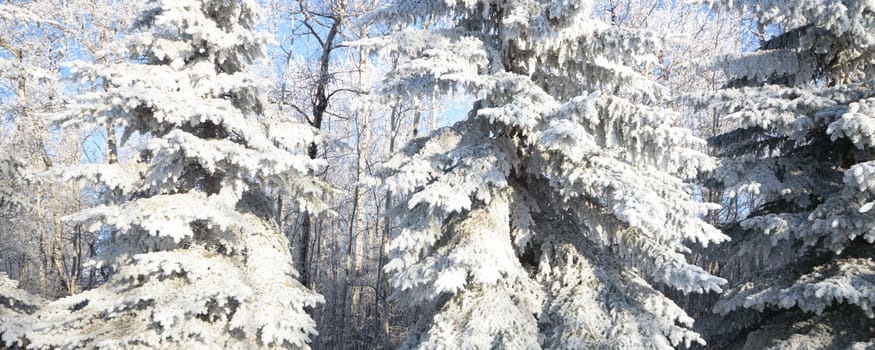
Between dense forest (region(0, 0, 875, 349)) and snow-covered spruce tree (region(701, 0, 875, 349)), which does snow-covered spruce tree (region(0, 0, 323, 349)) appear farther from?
snow-covered spruce tree (region(701, 0, 875, 349))

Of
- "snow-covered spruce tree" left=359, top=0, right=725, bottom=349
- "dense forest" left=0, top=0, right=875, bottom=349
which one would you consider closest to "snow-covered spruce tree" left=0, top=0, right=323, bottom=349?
"dense forest" left=0, top=0, right=875, bottom=349

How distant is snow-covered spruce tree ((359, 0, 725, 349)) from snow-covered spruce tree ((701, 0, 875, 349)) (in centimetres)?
164

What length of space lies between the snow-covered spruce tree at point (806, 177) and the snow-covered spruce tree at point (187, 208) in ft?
18.2

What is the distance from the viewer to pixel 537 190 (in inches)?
275

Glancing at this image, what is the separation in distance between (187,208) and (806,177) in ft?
25.1

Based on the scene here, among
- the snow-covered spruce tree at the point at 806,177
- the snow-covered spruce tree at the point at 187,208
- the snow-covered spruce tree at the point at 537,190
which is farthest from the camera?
the snow-covered spruce tree at the point at 806,177

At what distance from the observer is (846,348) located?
19.9 ft

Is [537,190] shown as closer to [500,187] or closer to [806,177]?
[500,187]

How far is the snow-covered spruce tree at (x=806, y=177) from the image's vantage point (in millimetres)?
6148

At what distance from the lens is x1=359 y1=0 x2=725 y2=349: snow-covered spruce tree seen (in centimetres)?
521

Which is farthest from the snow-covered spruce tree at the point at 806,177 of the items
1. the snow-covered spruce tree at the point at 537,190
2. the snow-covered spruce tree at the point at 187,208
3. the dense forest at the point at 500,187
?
the snow-covered spruce tree at the point at 187,208

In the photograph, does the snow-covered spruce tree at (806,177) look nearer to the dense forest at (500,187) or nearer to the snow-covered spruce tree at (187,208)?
the dense forest at (500,187)

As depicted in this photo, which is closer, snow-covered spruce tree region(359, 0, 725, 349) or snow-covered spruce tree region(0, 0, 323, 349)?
snow-covered spruce tree region(359, 0, 725, 349)

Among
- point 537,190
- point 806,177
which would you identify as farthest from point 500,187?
point 806,177
